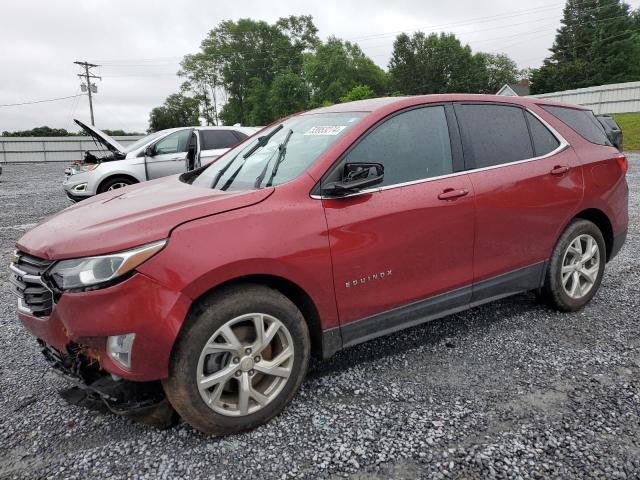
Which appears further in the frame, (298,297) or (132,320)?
(298,297)

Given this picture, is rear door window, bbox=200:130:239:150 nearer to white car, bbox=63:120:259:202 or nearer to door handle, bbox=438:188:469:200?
white car, bbox=63:120:259:202

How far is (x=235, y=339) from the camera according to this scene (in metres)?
2.27

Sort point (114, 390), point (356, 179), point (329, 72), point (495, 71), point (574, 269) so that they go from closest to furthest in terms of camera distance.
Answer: point (114, 390) < point (356, 179) < point (574, 269) < point (329, 72) < point (495, 71)

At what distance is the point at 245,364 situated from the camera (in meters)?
2.32

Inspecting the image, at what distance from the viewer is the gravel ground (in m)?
2.12

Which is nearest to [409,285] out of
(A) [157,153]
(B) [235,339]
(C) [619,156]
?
(B) [235,339]

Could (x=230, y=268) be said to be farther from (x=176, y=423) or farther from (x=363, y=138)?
(x=363, y=138)

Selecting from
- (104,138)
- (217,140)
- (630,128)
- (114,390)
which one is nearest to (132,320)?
(114,390)

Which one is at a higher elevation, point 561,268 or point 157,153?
point 157,153

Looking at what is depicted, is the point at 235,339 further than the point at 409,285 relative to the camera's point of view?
No

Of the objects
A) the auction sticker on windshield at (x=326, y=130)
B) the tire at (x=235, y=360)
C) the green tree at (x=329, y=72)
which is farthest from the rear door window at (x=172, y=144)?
the green tree at (x=329, y=72)

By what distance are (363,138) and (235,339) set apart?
140cm

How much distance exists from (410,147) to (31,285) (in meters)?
2.32

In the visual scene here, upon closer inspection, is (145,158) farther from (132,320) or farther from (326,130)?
(132,320)
